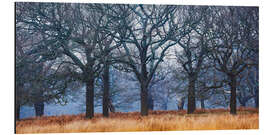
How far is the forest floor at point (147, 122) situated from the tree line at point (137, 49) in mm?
223

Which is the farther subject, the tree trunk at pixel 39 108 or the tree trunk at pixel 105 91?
the tree trunk at pixel 105 91

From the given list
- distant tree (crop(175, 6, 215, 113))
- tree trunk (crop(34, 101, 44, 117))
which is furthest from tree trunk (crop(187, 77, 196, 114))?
tree trunk (crop(34, 101, 44, 117))

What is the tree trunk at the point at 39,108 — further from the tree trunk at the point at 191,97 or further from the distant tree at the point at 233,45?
the distant tree at the point at 233,45

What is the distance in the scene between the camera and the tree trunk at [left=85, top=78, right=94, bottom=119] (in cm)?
837

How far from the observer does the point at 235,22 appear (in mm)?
9133

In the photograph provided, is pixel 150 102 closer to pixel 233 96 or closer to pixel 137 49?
pixel 137 49

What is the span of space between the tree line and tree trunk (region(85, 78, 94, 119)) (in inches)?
1.0

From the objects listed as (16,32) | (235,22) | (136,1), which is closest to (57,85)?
(16,32)

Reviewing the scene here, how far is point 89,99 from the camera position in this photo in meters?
8.43

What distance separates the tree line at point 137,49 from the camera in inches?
324

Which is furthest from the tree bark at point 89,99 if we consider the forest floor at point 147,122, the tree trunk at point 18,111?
the tree trunk at point 18,111

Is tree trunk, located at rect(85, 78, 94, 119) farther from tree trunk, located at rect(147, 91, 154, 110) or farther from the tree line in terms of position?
tree trunk, located at rect(147, 91, 154, 110)

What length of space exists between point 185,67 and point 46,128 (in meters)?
3.87
